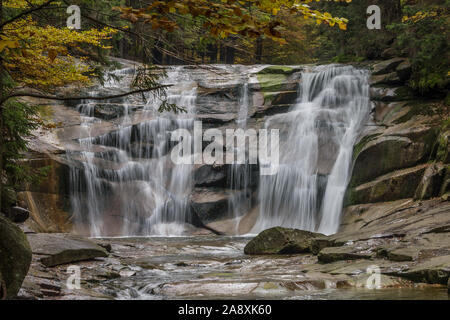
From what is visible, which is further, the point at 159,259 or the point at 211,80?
the point at 211,80

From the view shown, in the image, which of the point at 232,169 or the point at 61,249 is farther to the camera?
the point at 232,169

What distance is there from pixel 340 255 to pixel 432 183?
4.09 meters

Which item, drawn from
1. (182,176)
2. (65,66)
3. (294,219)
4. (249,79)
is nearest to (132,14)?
(65,66)

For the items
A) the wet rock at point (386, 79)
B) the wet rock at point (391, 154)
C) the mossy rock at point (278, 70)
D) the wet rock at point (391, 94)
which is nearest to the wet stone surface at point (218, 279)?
the wet rock at point (391, 154)

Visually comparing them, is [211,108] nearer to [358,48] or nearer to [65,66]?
[358,48]

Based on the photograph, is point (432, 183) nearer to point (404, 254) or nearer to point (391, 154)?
point (391, 154)

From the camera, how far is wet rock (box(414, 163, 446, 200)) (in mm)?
11124

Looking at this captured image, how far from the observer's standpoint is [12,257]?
202 inches

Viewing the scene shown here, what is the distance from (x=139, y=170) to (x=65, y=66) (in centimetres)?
765

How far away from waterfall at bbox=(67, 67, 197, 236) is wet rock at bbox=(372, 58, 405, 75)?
7.47 metres

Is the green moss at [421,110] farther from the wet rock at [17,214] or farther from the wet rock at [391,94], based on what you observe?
the wet rock at [17,214]

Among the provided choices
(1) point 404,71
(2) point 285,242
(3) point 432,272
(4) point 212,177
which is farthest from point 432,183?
(4) point 212,177

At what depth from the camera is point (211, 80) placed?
21.4 m

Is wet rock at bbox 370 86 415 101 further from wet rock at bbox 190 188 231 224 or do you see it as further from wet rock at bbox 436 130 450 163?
wet rock at bbox 190 188 231 224
